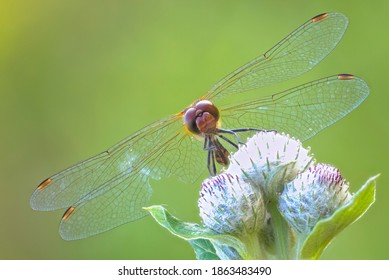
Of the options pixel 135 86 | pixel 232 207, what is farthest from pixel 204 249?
pixel 135 86

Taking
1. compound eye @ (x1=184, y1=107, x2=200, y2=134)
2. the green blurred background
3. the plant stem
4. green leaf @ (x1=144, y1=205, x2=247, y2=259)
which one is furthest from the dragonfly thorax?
the green blurred background

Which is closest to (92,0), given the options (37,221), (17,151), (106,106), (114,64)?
(114,64)

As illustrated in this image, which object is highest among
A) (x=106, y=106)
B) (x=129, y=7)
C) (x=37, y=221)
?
(x=129, y=7)

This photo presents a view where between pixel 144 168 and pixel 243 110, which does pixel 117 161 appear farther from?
pixel 243 110

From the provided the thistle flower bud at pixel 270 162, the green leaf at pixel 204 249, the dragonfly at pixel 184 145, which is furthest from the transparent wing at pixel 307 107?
the green leaf at pixel 204 249

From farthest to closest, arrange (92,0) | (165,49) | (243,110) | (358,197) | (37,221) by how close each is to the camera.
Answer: (92,0) → (165,49) → (37,221) → (243,110) → (358,197)

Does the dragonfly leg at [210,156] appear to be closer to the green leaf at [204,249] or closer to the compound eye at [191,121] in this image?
the compound eye at [191,121]
